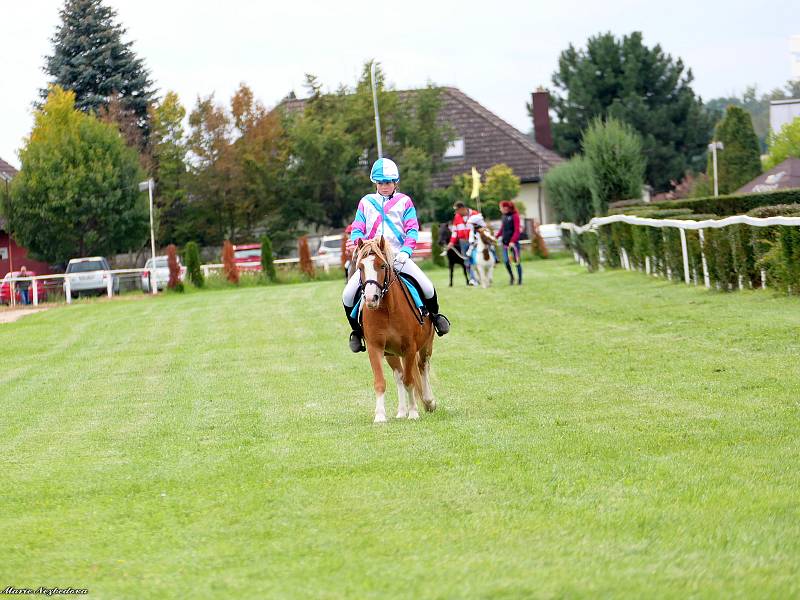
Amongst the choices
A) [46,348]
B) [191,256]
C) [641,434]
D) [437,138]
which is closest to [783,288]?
[641,434]

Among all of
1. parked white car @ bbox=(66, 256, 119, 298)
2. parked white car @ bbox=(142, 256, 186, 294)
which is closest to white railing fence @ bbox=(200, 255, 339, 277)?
parked white car @ bbox=(142, 256, 186, 294)

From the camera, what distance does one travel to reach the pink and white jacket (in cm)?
1084

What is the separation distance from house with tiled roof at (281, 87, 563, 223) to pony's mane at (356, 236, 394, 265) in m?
51.9

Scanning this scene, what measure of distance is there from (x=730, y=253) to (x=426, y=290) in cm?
1011

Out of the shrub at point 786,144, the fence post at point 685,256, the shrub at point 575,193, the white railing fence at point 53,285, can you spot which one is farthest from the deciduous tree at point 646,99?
the fence post at point 685,256

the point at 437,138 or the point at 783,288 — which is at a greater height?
the point at 437,138

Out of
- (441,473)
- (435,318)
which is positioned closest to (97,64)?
(435,318)

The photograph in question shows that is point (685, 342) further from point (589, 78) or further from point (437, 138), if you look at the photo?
point (589, 78)

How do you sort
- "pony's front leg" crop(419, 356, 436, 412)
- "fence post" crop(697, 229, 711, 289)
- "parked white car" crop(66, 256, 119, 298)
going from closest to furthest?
1. "pony's front leg" crop(419, 356, 436, 412)
2. "fence post" crop(697, 229, 711, 289)
3. "parked white car" crop(66, 256, 119, 298)

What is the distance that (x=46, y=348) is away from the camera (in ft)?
73.7

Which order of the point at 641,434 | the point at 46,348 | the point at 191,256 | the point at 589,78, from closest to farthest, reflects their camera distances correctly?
1. the point at 641,434
2. the point at 46,348
3. the point at 191,256
4. the point at 589,78

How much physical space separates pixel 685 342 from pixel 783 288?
376 centimetres

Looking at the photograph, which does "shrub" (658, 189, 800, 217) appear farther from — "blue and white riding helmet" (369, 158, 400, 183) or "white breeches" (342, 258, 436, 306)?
"blue and white riding helmet" (369, 158, 400, 183)

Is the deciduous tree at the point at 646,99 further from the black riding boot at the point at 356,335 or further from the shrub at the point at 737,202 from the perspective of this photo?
the black riding boot at the point at 356,335
